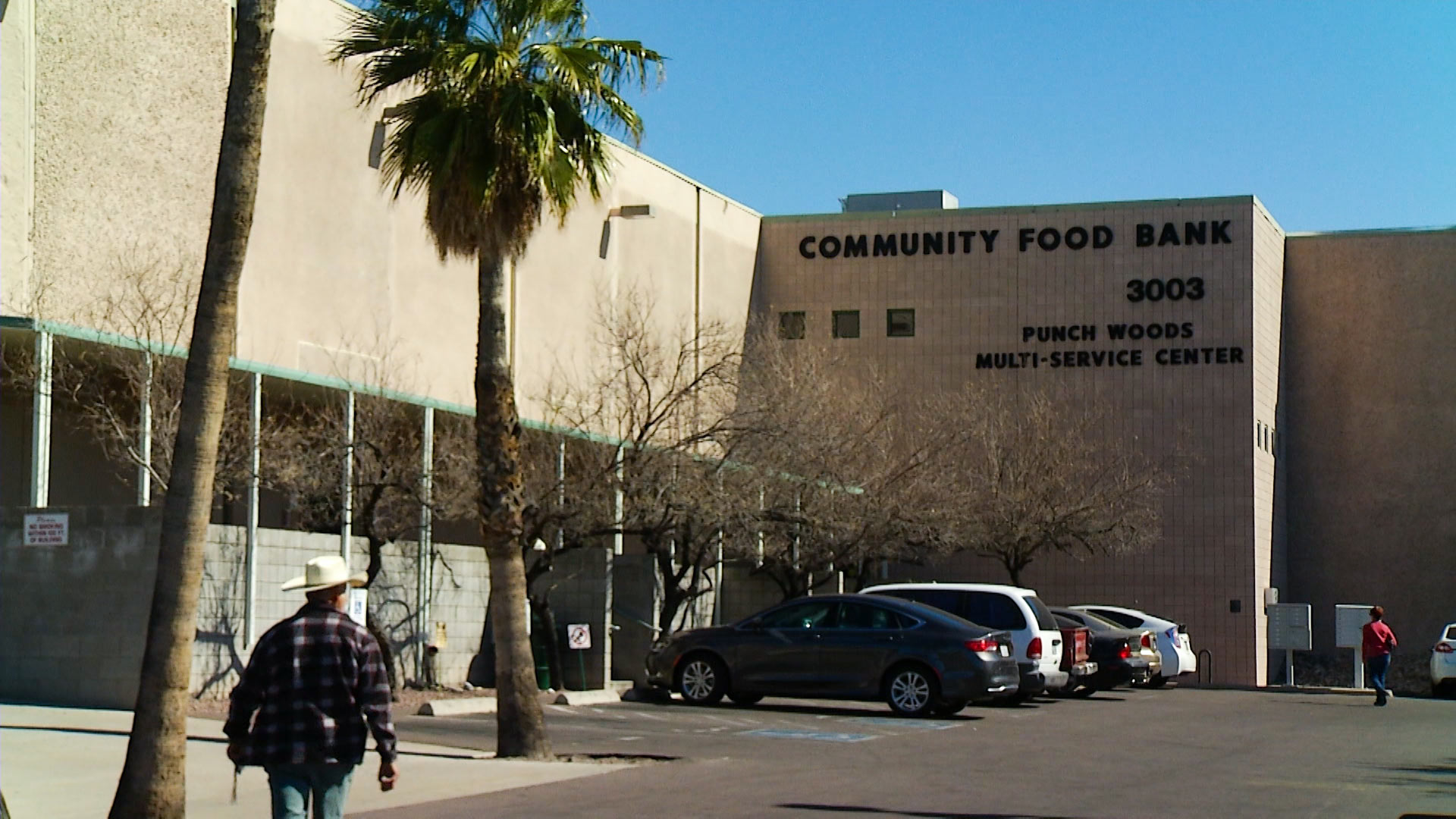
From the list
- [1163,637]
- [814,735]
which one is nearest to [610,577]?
[814,735]

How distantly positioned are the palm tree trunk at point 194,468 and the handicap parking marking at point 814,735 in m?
9.93

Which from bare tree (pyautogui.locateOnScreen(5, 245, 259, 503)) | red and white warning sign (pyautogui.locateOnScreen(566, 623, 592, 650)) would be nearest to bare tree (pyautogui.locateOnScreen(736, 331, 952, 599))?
red and white warning sign (pyautogui.locateOnScreen(566, 623, 592, 650))

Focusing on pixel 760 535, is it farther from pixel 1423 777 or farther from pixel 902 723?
pixel 1423 777

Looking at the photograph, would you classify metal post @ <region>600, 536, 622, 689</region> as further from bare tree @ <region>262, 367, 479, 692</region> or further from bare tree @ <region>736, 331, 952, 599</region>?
bare tree @ <region>262, 367, 479, 692</region>

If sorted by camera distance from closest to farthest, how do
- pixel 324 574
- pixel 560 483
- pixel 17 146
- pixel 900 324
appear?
pixel 324 574 → pixel 17 146 → pixel 560 483 → pixel 900 324

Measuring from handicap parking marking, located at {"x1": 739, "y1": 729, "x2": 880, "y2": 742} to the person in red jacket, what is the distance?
40.6 feet

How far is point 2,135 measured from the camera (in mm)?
23438

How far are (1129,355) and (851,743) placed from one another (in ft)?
93.7

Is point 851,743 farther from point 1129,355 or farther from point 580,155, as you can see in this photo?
point 1129,355

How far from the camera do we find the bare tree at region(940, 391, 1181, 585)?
41000mm

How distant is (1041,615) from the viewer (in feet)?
87.9

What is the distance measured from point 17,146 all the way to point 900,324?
2817 cm

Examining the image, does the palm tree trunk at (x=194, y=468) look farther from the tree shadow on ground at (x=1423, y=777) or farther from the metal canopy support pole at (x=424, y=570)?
the metal canopy support pole at (x=424, y=570)

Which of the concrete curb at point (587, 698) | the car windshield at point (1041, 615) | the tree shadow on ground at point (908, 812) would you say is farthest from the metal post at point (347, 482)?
the tree shadow on ground at point (908, 812)
